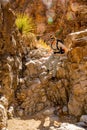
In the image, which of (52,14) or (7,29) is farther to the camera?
(52,14)

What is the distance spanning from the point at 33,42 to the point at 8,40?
2.19m

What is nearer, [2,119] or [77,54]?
[2,119]

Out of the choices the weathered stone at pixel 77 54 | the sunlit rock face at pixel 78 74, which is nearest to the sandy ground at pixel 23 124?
the sunlit rock face at pixel 78 74

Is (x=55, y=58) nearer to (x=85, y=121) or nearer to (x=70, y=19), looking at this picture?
(x=85, y=121)

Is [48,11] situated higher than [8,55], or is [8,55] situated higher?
[48,11]

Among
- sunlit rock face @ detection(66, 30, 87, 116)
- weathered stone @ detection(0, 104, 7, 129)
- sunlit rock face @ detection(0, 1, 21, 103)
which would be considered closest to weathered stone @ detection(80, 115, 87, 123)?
sunlit rock face @ detection(66, 30, 87, 116)

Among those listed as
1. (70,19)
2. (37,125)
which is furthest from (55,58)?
(70,19)

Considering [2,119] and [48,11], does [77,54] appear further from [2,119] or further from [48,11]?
[48,11]

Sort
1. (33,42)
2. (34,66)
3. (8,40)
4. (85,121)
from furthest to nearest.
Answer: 1. (33,42)
2. (34,66)
3. (8,40)
4. (85,121)

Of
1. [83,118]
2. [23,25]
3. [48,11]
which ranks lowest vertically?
[83,118]

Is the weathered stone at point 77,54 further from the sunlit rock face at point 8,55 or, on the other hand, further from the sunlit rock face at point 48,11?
the sunlit rock face at point 48,11

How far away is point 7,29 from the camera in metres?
8.27

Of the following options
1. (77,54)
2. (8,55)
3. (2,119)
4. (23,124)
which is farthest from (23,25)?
(2,119)

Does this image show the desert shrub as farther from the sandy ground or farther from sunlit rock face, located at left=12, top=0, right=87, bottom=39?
sunlit rock face, located at left=12, top=0, right=87, bottom=39
